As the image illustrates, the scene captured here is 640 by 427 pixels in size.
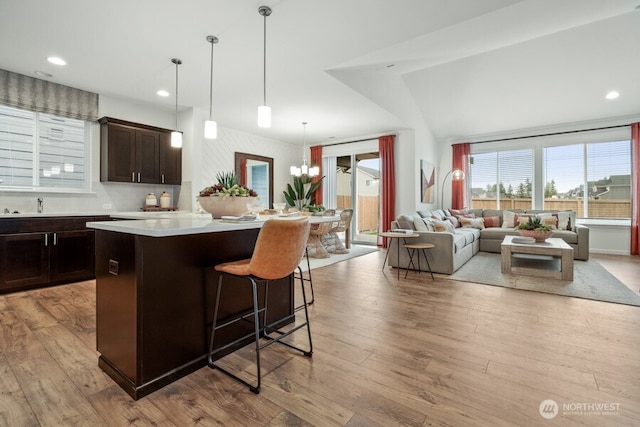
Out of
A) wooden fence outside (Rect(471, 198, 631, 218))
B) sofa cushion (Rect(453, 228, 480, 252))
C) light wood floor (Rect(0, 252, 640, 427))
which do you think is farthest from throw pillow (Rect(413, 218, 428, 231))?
wooden fence outside (Rect(471, 198, 631, 218))

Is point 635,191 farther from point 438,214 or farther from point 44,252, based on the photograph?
point 44,252

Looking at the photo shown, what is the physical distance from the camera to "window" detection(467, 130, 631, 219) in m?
6.13

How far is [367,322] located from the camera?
2.59 meters

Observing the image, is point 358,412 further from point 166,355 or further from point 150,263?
point 150,263

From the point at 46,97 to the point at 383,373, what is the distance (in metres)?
5.28

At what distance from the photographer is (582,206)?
255 inches

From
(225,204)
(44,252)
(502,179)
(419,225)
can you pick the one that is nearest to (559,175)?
(502,179)

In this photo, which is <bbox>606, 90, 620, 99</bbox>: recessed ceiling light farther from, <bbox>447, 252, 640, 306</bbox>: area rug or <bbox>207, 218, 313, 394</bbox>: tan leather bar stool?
<bbox>207, 218, 313, 394</bbox>: tan leather bar stool

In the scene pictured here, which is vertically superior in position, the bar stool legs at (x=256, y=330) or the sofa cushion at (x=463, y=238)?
the sofa cushion at (x=463, y=238)

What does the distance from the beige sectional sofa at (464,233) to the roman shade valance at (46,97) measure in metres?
4.90

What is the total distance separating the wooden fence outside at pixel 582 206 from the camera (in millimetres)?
6117

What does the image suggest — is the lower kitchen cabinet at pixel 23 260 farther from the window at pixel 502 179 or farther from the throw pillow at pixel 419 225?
the window at pixel 502 179

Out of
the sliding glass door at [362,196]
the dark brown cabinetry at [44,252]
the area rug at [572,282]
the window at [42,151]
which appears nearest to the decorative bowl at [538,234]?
the area rug at [572,282]

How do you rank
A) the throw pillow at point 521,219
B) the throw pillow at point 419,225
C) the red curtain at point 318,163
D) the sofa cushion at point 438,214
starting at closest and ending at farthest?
1. the throw pillow at point 419,225
2. the sofa cushion at point 438,214
3. the throw pillow at point 521,219
4. the red curtain at point 318,163
